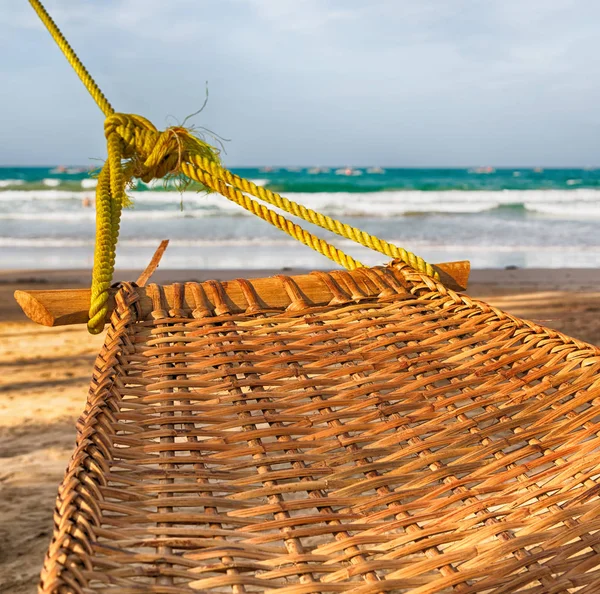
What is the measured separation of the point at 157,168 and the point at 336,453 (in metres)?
0.79

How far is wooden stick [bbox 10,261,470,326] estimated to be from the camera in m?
1.27

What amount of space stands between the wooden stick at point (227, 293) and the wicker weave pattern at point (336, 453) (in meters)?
0.02

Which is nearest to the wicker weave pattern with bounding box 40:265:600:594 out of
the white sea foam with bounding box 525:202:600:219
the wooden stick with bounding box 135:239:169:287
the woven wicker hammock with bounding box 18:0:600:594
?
the woven wicker hammock with bounding box 18:0:600:594

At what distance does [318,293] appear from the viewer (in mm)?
1459

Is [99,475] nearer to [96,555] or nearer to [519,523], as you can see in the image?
[96,555]

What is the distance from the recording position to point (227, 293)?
55.8 inches

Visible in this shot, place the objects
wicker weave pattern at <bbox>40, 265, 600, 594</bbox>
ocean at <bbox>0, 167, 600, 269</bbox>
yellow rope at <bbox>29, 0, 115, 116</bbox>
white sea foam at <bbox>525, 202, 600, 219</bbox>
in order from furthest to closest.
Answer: white sea foam at <bbox>525, 202, 600, 219</bbox>
ocean at <bbox>0, 167, 600, 269</bbox>
yellow rope at <bbox>29, 0, 115, 116</bbox>
wicker weave pattern at <bbox>40, 265, 600, 594</bbox>

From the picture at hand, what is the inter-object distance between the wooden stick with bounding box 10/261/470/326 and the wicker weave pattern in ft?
0.07

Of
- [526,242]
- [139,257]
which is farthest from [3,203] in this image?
[526,242]

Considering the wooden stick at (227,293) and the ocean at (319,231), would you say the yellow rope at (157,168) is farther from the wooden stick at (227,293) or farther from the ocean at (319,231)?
the ocean at (319,231)

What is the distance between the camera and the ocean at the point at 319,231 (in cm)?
860

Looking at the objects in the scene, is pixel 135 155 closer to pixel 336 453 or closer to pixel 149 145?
pixel 149 145

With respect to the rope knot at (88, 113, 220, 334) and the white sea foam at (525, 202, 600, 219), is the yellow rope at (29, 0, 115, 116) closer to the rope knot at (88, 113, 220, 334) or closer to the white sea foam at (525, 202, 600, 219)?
the rope knot at (88, 113, 220, 334)

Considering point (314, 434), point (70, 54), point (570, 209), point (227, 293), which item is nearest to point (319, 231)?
point (570, 209)
